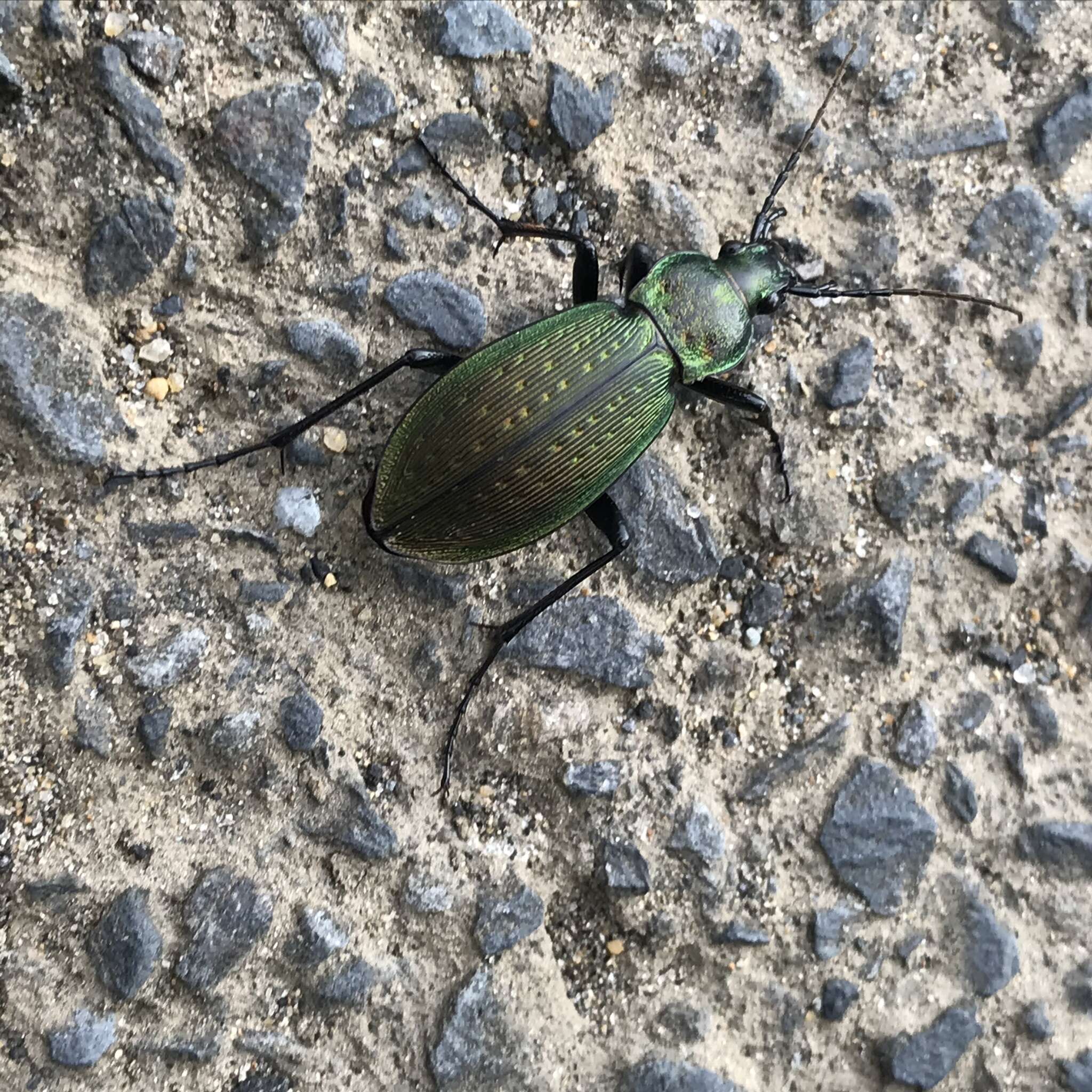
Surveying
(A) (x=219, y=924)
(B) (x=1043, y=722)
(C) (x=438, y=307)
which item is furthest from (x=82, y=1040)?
(B) (x=1043, y=722)

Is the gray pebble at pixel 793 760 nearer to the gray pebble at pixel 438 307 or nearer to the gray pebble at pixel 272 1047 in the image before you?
the gray pebble at pixel 272 1047

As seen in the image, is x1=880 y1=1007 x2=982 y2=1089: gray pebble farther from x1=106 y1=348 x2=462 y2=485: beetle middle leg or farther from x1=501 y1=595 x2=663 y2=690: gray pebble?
x1=106 y1=348 x2=462 y2=485: beetle middle leg

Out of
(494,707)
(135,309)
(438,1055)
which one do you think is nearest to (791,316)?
(494,707)

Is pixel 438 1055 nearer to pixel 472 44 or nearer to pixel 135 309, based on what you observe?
pixel 135 309

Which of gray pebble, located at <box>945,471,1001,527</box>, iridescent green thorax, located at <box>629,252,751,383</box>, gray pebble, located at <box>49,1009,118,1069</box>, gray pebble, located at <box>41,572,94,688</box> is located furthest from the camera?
gray pebble, located at <box>945,471,1001,527</box>

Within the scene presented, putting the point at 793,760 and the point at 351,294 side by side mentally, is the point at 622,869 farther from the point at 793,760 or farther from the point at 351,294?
the point at 351,294

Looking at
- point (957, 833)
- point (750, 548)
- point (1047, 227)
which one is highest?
point (1047, 227)

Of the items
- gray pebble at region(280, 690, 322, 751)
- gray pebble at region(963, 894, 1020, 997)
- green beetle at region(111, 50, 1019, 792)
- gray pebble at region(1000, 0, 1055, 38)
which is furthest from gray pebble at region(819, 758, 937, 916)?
gray pebble at region(1000, 0, 1055, 38)
